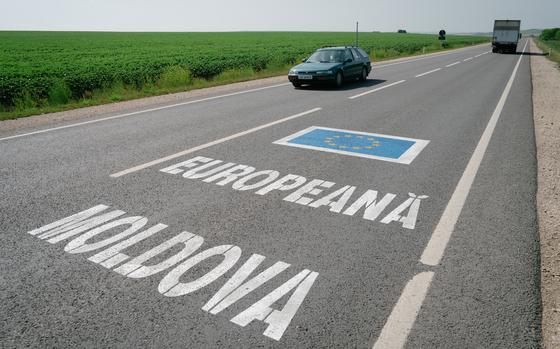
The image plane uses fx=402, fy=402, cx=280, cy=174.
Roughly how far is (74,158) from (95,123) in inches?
111

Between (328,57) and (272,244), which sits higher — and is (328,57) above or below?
above

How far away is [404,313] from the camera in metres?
2.63

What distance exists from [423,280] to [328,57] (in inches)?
527

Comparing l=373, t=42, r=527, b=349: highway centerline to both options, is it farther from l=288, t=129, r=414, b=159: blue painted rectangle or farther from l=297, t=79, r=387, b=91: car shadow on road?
l=297, t=79, r=387, b=91: car shadow on road

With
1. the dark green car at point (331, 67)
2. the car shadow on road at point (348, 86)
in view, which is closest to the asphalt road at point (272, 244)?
the dark green car at point (331, 67)

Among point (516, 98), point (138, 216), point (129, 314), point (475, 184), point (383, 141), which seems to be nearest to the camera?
point (129, 314)

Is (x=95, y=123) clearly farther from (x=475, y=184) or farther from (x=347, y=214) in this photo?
(x=475, y=184)

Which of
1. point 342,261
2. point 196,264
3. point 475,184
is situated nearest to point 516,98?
point 475,184

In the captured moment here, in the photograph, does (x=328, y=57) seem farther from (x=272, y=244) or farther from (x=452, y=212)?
(x=272, y=244)

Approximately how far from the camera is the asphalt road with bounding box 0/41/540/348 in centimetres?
249

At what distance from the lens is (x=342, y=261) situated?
3.24 m

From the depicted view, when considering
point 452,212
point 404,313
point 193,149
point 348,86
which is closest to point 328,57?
point 348,86

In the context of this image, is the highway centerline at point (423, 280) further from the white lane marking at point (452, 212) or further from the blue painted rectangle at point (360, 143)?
the blue painted rectangle at point (360, 143)

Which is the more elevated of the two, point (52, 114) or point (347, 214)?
point (52, 114)
